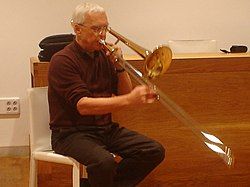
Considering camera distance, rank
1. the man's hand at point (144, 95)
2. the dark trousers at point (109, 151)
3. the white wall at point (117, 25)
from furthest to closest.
Result: 1. the white wall at point (117, 25)
2. the dark trousers at point (109, 151)
3. the man's hand at point (144, 95)

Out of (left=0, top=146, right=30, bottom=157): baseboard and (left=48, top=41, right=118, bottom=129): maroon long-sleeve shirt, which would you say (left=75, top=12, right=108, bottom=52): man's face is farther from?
(left=0, top=146, right=30, bottom=157): baseboard

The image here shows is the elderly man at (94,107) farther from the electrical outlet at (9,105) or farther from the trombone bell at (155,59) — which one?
the electrical outlet at (9,105)

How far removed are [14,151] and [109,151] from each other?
156 cm

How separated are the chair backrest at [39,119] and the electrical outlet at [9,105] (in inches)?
51.7

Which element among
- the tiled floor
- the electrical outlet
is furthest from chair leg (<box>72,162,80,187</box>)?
the electrical outlet

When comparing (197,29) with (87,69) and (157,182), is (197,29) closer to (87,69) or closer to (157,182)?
(157,182)

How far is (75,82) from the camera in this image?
220 centimetres

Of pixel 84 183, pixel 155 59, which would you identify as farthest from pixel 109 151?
pixel 155 59

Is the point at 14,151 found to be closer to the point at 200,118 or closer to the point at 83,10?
the point at 200,118

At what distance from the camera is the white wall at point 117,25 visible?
3621mm

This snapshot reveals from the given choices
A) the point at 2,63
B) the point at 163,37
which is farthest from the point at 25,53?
the point at 163,37

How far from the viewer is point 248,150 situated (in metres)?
2.90

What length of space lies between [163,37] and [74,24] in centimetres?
165

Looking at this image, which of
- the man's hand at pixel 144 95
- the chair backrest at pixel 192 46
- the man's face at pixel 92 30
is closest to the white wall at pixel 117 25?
the chair backrest at pixel 192 46
